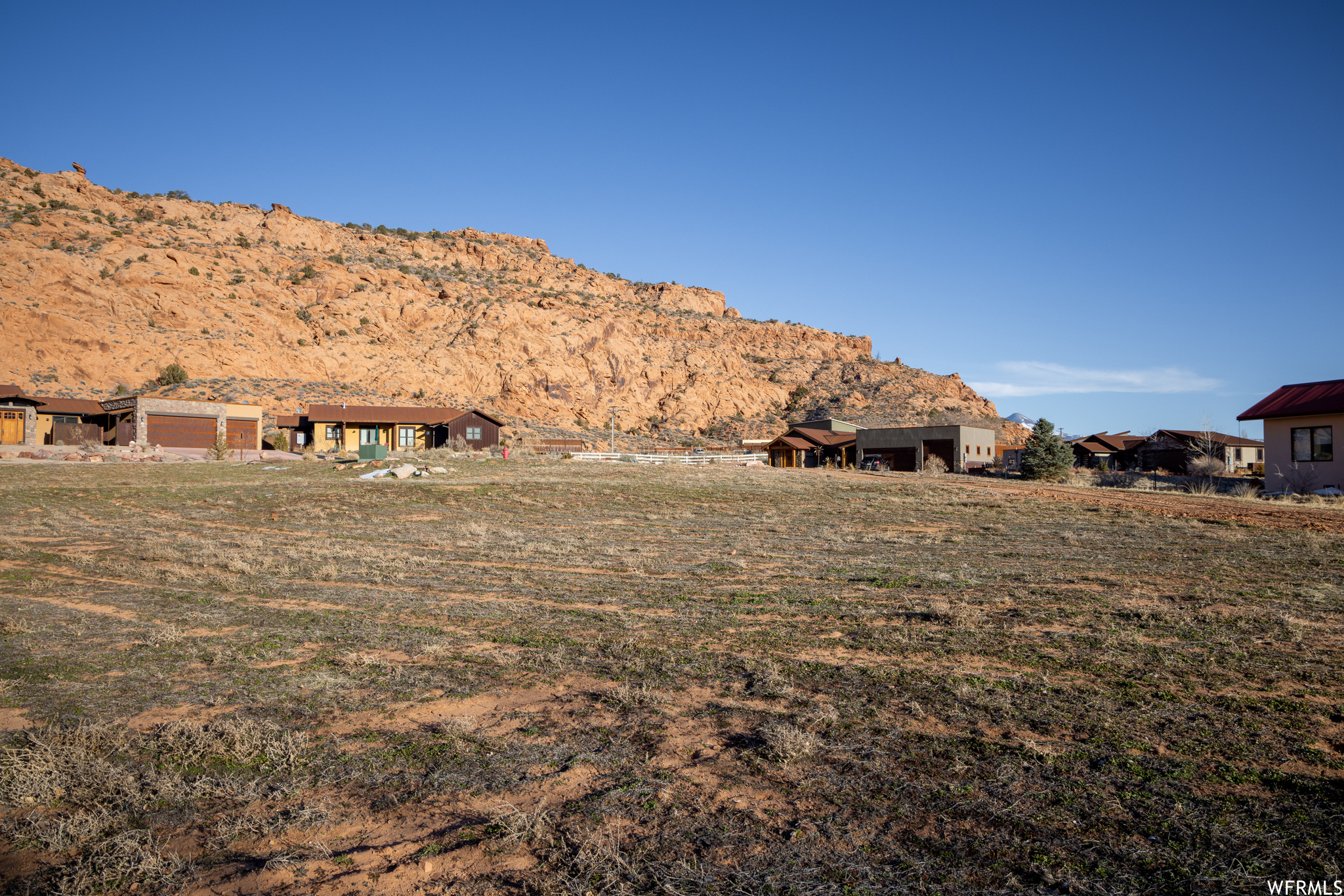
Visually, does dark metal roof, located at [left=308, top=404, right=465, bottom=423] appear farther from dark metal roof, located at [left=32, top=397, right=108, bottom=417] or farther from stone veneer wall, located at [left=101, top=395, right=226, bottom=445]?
dark metal roof, located at [left=32, top=397, right=108, bottom=417]

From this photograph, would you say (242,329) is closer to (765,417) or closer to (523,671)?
(765,417)

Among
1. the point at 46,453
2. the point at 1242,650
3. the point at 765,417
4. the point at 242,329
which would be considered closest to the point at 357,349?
the point at 242,329

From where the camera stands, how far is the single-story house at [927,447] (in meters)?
52.6

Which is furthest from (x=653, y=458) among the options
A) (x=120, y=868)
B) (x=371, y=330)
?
(x=371, y=330)

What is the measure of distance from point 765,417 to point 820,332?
101ft

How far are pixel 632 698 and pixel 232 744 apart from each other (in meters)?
2.65

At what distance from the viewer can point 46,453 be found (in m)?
35.7

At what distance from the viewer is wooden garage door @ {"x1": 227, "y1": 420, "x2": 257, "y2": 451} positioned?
4616cm

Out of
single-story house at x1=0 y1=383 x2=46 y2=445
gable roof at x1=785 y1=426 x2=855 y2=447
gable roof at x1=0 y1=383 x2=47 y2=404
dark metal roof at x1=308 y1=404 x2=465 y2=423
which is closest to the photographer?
gable roof at x1=0 y1=383 x2=47 y2=404

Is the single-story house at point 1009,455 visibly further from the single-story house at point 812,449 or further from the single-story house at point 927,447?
the single-story house at point 812,449

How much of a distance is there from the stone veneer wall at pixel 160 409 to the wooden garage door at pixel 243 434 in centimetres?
45

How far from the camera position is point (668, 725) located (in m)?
4.55

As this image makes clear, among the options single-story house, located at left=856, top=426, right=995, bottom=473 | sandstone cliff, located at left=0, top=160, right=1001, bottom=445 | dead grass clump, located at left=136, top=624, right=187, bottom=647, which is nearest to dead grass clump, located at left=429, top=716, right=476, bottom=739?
dead grass clump, located at left=136, top=624, right=187, bottom=647

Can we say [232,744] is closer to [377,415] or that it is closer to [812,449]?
[377,415]
